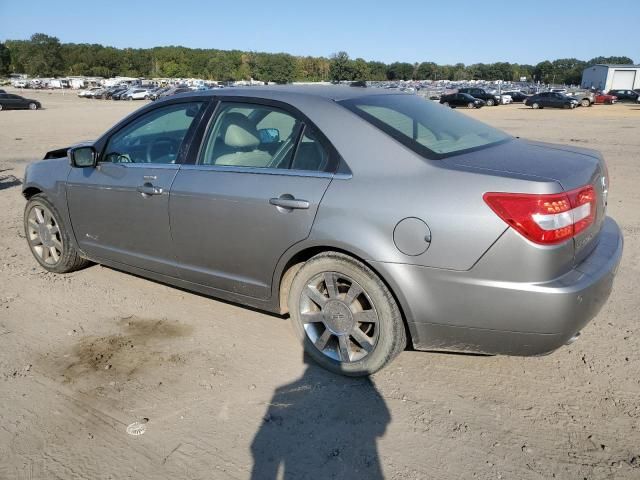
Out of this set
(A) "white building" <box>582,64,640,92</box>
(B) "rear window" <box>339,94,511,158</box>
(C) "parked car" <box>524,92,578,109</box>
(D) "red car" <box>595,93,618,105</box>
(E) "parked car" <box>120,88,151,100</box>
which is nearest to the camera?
(B) "rear window" <box>339,94,511,158</box>

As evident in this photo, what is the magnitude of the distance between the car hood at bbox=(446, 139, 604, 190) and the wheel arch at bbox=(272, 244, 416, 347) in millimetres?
717

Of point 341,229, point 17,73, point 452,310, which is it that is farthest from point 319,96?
point 17,73

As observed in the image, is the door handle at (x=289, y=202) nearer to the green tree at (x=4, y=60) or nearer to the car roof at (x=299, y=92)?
the car roof at (x=299, y=92)

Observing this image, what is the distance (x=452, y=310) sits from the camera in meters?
2.73

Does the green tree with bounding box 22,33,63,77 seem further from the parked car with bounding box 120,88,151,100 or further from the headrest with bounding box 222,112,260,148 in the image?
the headrest with bounding box 222,112,260,148

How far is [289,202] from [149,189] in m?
1.23

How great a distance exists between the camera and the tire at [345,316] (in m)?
2.94

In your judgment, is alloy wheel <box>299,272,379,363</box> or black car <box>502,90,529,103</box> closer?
alloy wheel <box>299,272,379,363</box>

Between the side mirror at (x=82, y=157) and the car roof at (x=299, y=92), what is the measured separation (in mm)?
1014

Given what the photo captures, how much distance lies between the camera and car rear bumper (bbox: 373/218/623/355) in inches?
101

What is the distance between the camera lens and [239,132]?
363cm

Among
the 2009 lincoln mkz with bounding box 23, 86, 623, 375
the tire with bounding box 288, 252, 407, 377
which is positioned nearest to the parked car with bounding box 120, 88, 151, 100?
the 2009 lincoln mkz with bounding box 23, 86, 623, 375

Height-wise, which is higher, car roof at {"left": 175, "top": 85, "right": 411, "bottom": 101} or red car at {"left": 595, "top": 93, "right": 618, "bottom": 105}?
car roof at {"left": 175, "top": 85, "right": 411, "bottom": 101}

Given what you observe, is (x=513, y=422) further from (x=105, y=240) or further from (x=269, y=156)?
(x=105, y=240)
